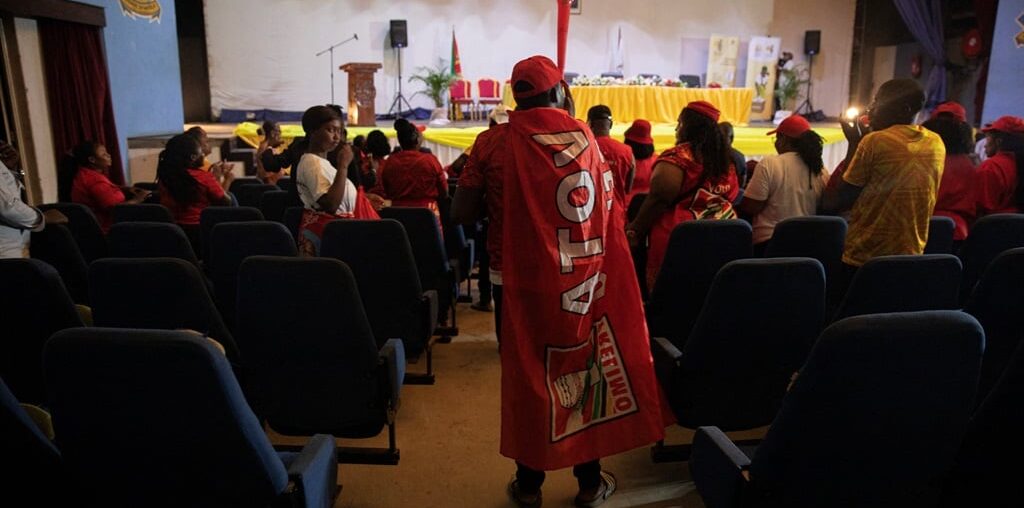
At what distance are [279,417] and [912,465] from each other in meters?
1.77

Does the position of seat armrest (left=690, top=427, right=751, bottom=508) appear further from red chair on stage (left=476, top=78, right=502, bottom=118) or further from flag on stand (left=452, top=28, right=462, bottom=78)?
flag on stand (left=452, top=28, right=462, bottom=78)

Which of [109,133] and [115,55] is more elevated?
[115,55]

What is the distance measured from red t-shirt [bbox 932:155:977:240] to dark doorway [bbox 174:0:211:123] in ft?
41.9

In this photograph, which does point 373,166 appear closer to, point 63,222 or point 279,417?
point 63,222

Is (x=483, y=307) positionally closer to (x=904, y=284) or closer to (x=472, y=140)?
(x=904, y=284)

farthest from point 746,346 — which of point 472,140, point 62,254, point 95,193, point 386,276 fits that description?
point 472,140

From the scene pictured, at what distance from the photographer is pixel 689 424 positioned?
2.24 metres

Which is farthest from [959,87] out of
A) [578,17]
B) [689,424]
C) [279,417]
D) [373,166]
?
[279,417]

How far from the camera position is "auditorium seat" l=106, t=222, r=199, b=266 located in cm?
287

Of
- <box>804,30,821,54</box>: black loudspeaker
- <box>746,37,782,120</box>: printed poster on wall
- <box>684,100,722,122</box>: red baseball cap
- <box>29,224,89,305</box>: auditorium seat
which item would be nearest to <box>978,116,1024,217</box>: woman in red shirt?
<box>684,100,722,122</box>: red baseball cap

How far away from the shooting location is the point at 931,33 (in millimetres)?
12273

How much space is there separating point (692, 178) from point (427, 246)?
1.32 meters

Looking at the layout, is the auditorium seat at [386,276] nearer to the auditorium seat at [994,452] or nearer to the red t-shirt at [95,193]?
the auditorium seat at [994,452]

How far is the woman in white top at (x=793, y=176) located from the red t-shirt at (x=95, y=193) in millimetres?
3731
